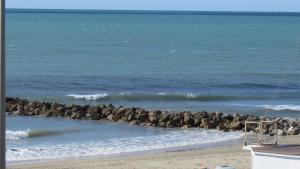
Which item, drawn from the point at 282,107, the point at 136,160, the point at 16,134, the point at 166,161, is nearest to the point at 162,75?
the point at 282,107

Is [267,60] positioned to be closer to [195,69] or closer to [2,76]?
[195,69]

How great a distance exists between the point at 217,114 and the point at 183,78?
67.0 feet

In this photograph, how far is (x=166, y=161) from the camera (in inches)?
762

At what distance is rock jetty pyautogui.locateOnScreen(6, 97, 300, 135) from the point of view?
87.4 ft

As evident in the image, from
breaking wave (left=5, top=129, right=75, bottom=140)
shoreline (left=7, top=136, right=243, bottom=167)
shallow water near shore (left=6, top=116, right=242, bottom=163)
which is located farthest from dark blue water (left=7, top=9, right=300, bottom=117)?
breaking wave (left=5, top=129, right=75, bottom=140)

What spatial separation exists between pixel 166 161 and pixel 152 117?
9.15 m

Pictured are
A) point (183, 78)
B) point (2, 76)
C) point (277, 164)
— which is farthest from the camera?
point (183, 78)

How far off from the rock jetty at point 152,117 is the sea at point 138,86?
2.55 feet

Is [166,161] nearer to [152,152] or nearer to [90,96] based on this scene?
[152,152]

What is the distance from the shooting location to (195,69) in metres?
56.4

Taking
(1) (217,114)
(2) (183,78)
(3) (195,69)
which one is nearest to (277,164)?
(1) (217,114)

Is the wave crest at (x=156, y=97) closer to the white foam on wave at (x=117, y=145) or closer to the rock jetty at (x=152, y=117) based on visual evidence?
the rock jetty at (x=152, y=117)

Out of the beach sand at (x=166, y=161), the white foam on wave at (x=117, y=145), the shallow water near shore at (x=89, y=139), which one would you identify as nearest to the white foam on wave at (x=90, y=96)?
the shallow water near shore at (x=89, y=139)

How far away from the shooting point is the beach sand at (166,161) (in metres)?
18.5
